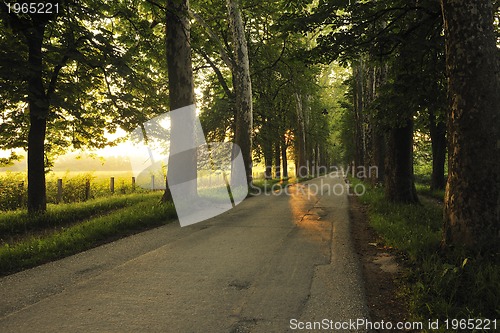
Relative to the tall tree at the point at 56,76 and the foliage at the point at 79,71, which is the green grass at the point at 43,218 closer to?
the tall tree at the point at 56,76

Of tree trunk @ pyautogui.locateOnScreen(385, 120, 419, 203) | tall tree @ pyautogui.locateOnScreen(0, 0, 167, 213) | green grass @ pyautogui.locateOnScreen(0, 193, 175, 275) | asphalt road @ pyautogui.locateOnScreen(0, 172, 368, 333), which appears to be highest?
tall tree @ pyautogui.locateOnScreen(0, 0, 167, 213)

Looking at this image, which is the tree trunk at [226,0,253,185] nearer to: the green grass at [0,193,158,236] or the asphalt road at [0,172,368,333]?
the green grass at [0,193,158,236]

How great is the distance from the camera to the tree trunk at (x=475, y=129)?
4.22 metres

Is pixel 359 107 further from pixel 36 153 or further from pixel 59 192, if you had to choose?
pixel 59 192

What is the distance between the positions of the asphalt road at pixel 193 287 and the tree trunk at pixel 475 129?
173cm

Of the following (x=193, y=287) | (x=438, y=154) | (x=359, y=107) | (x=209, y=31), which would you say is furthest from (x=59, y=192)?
(x=359, y=107)

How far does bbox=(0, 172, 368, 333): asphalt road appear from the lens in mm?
3125

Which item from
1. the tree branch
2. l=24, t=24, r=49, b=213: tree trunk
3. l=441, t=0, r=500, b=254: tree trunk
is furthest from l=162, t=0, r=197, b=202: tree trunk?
l=441, t=0, r=500, b=254: tree trunk

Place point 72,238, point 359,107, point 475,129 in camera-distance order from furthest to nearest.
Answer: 1. point 359,107
2. point 72,238
3. point 475,129

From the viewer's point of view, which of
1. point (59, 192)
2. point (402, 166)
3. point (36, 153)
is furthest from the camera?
point (59, 192)

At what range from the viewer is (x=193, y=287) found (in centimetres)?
395

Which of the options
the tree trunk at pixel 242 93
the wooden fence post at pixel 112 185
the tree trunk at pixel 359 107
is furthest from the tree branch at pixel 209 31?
the wooden fence post at pixel 112 185

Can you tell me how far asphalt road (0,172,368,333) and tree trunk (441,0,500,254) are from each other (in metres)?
1.73

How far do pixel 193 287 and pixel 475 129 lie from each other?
437cm
